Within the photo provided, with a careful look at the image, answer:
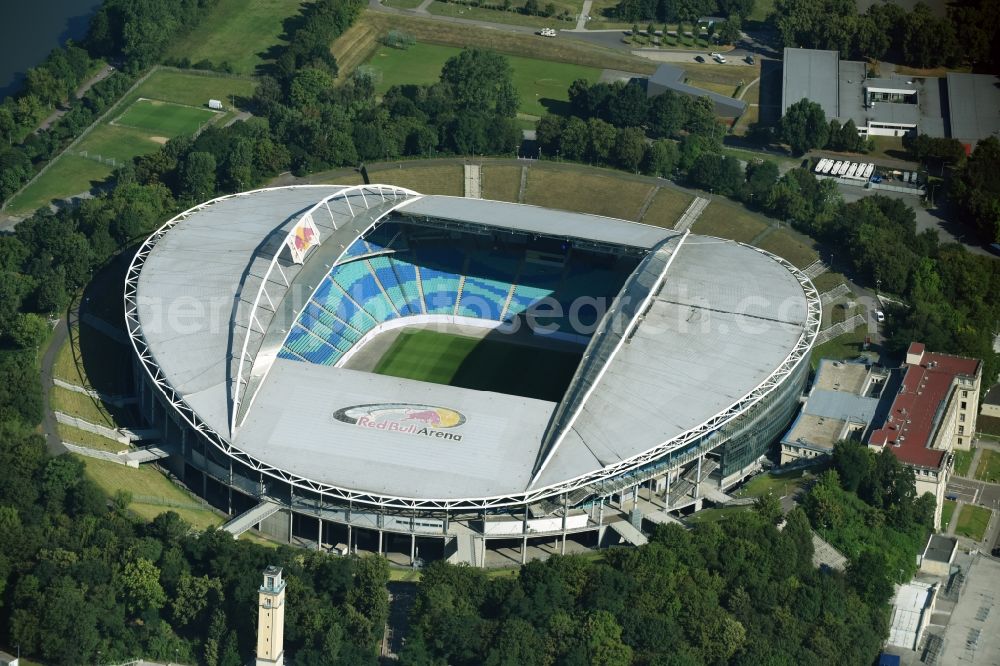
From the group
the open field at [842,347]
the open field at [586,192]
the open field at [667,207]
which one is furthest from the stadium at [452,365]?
the open field at [586,192]

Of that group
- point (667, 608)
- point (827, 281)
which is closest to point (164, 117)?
point (827, 281)

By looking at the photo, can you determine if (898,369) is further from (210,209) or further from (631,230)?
(210,209)

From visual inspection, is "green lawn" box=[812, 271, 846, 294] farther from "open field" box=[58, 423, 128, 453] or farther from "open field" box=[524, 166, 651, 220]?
"open field" box=[58, 423, 128, 453]

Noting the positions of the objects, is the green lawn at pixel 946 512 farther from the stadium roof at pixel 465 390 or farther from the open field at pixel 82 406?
the open field at pixel 82 406

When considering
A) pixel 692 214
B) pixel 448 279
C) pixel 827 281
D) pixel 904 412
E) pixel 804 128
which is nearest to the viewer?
pixel 904 412

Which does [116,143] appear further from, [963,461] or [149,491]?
[963,461]

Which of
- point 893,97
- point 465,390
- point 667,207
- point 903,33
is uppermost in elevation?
point 903,33
